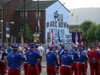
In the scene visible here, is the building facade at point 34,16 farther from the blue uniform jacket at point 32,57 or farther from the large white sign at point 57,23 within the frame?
the blue uniform jacket at point 32,57

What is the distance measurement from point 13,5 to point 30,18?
4475 millimetres

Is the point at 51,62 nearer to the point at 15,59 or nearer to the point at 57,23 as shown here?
the point at 15,59

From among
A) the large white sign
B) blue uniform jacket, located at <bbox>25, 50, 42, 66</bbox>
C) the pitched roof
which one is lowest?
blue uniform jacket, located at <bbox>25, 50, 42, 66</bbox>

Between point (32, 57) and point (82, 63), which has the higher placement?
point (32, 57)

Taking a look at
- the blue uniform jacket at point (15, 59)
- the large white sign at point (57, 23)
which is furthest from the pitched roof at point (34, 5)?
the blue uniform jacket at point (15, 59)

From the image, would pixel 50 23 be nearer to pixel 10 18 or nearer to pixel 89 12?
pixel 10 18

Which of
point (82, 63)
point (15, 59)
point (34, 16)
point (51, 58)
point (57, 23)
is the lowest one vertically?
point (82, 63)

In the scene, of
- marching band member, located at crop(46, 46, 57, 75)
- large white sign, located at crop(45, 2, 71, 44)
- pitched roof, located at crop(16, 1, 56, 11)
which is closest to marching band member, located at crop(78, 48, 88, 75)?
marching band member, located at crop(46, 46, 57, 75)

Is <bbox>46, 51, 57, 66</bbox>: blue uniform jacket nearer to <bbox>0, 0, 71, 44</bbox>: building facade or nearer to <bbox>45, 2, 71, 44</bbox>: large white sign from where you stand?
<bbox>45, 2, 71, 44</bbox>: large white sign

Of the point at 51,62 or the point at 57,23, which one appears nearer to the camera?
the point at 51,62

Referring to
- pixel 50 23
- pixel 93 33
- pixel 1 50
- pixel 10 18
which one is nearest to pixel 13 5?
pixel 10 18

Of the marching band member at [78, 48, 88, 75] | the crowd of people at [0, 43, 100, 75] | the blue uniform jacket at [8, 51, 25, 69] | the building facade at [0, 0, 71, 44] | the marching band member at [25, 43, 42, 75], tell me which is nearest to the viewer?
the blue uniform jacket at [8, 51, 25, 69]

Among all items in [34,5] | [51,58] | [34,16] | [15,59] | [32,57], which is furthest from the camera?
[34,5]

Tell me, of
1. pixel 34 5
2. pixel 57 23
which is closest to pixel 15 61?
pixel 34 5
